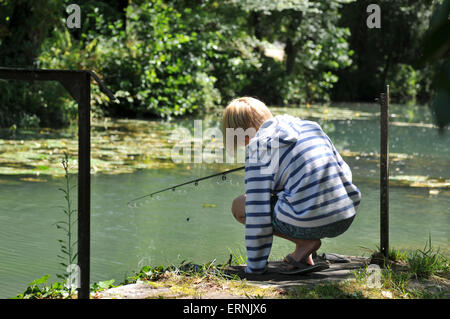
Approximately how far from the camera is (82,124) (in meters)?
2.23

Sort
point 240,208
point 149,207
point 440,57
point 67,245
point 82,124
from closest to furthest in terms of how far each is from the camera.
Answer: point 440,57 < point 82,124 < point 240,208 < point 67,245 < point 149,207

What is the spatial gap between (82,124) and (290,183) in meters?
1.14

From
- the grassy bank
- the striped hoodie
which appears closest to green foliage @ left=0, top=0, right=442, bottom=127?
the striped hoodie

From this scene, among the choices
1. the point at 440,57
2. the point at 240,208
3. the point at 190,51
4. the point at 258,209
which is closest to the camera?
the point at 440,57

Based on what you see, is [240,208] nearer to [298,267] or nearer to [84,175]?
[298,267]

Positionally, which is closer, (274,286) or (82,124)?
(82,124)

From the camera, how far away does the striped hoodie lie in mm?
2955

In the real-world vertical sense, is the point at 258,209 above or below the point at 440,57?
below

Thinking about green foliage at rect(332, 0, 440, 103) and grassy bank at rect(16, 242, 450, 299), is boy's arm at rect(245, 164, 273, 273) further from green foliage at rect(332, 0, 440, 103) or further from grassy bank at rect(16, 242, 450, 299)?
green foliage at rect(332, 0, 440, 103)

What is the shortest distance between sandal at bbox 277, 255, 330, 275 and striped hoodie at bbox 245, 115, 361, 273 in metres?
0.12

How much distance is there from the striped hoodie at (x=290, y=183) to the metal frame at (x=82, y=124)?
89cm

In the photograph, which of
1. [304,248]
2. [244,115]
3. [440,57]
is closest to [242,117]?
[244,115]

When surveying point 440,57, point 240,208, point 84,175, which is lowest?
point 240,208
